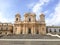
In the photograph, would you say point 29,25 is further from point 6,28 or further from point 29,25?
point 6,28

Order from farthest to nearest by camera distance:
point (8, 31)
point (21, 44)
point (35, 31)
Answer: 1. point (8, 31)
2. point (35, 31)
3. point (21, 44)

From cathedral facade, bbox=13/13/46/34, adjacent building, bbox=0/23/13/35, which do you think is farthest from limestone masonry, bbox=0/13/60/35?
adjacent building, bbox=0/23/13/35

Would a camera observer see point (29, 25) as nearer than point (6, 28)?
Yes

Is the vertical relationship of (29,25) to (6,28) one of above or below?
above

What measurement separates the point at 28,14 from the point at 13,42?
29567mm

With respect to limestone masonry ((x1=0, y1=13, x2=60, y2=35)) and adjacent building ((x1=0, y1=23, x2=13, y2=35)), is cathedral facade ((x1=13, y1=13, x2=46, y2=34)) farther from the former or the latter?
adjacent building ((x1=0, y1=23, x2=13, y2=35))

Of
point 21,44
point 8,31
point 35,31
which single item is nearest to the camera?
point 21,44

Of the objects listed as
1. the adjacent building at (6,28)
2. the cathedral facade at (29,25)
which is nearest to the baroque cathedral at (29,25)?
the cathedral facade at (29,25)

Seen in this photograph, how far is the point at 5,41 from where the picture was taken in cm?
746

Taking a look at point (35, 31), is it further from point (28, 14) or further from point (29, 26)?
point (28, 14)

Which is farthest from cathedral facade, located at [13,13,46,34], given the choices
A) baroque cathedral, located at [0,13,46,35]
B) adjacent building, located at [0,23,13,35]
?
adjacent building, located at [0,23,13,35]

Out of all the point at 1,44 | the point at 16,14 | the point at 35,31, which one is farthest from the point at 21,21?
the point at 1,44

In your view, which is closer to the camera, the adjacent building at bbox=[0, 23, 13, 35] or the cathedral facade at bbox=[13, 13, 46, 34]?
the cathedral facade at bbox=[13, 13, 46, 34]

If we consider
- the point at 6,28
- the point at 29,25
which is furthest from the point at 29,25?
the point at 6,28
